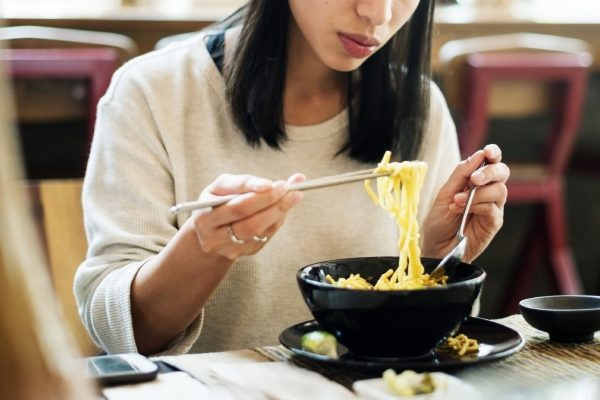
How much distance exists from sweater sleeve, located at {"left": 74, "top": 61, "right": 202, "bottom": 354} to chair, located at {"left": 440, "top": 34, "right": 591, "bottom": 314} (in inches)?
70.9

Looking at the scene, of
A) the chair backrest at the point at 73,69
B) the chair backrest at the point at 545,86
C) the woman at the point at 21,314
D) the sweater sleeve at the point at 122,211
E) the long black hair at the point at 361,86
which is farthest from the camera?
the chair backrest at the point at 545,86

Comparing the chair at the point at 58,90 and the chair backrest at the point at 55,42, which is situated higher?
the chair backrest at the point at 55,42

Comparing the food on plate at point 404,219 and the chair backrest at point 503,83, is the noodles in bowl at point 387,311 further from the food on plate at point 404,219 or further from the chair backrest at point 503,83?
the chair backrest at point 503,83

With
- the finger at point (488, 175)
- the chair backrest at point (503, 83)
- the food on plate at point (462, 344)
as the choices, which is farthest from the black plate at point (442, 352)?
the chair backrest at point (503, 83)

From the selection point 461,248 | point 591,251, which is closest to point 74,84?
point 461,248

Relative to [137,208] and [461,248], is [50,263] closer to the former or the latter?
[137,208]

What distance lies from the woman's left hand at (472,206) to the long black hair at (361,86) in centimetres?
22

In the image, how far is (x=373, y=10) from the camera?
147 centimetres

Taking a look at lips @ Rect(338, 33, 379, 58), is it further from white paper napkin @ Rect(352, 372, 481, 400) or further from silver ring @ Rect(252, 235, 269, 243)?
white paper napkin @ Rect(352, 372, 481, 400)

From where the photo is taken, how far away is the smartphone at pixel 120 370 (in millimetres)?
1034

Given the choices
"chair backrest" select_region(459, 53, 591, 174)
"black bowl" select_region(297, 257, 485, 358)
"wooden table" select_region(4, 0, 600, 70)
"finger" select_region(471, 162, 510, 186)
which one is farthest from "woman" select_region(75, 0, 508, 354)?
"wooden table" select_region(4, 0, 600, 70)

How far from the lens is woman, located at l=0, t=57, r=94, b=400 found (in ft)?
1.86

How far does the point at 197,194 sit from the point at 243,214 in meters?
0.49

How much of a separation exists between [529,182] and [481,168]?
1.99 meters
